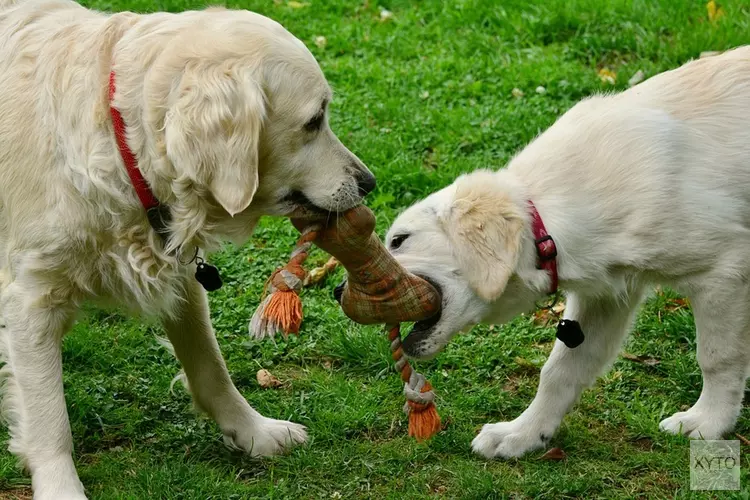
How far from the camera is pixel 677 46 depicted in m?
6.59

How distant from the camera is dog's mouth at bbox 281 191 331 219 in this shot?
3518 millimetres

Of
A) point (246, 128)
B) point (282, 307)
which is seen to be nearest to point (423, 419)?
point (282, 307)

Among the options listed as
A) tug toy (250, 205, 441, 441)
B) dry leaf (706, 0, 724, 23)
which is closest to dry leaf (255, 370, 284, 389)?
tug toy (250, 205, 441, 441)

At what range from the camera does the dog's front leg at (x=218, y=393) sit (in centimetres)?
408

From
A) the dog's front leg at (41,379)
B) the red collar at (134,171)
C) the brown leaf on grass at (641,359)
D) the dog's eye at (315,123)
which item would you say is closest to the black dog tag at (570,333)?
the brown leaf on grass at (641,359)

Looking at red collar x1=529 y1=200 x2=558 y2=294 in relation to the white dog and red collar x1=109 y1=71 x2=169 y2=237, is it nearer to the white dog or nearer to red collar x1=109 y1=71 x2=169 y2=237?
the white dog

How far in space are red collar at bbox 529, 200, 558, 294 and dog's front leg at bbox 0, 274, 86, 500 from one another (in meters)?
1.72

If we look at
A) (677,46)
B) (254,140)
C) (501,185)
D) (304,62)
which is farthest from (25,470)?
(677,46)

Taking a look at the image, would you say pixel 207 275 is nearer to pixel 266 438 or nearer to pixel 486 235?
pixel 266 438

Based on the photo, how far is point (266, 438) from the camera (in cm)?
408

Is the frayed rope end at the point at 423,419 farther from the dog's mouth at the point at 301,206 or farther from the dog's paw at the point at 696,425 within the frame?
the dog's paw at the point at 696,425

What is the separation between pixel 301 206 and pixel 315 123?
296 millimetres

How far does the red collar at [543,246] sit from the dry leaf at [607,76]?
2914mm

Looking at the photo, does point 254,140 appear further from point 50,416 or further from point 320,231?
point 50,416
